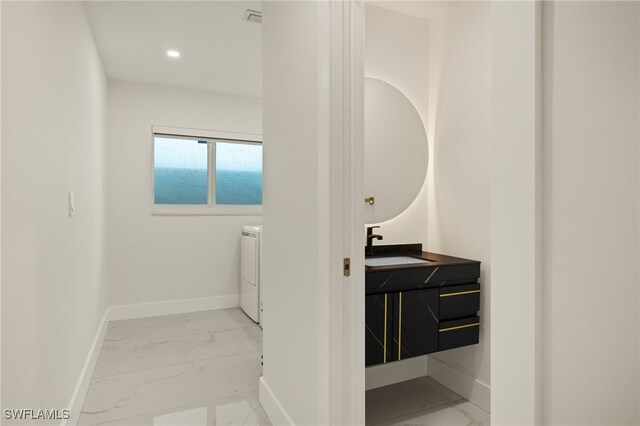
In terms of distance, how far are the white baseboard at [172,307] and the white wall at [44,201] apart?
1.49 metres

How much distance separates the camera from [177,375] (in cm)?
262

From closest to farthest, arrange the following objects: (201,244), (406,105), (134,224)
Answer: (406,105), (134,224), (201,244)

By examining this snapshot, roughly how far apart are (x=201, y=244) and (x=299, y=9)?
10.3ft

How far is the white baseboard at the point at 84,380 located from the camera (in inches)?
77.9

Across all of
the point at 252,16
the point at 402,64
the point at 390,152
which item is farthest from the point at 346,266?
the point at 252,16

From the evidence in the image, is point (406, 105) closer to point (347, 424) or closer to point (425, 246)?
point (425, 246)

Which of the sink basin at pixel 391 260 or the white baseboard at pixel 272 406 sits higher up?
the sink basin at pixel 391 260

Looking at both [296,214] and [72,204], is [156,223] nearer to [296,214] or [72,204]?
[72,204]

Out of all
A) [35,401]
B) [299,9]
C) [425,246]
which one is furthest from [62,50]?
[425,246]

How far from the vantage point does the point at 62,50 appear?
1.82 m

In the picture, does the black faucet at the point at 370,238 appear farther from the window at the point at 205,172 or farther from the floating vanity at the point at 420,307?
the window at the point at 205,172

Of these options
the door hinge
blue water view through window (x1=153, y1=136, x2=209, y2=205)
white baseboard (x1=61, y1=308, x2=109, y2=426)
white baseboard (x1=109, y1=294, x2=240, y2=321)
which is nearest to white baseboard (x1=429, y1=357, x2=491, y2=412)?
the door hinge

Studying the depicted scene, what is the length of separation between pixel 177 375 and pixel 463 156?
7.84 feet

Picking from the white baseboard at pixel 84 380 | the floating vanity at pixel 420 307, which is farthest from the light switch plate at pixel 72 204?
the floating vanity at pixel 420 307
